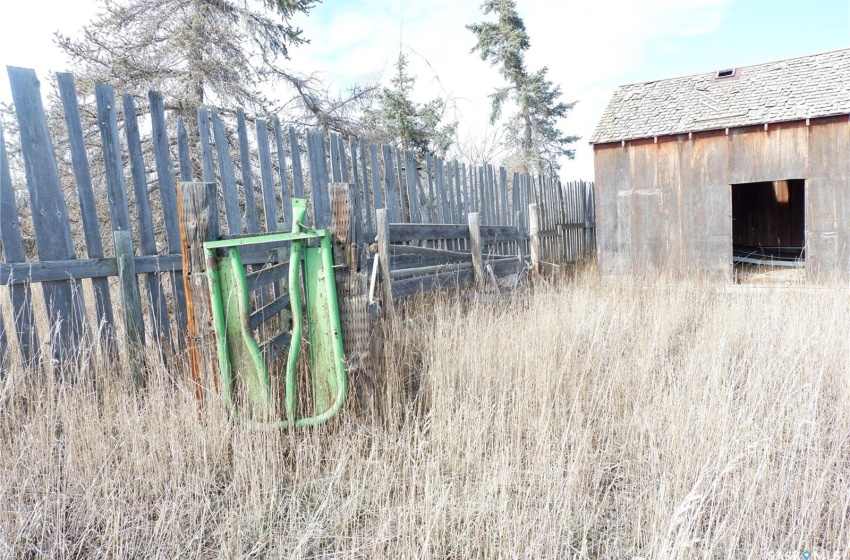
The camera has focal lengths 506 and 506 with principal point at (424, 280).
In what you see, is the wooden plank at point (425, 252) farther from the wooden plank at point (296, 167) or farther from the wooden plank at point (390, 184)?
the wooden plank at point (296, 167)

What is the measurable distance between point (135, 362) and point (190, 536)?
5.93 ft

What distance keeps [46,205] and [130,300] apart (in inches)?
32.3

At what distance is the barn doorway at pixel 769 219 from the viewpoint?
14227 mm

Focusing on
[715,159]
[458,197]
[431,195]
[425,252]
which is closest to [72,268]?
[425,252]

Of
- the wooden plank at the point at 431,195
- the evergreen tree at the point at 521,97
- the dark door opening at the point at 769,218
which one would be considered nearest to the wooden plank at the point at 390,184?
the wooden plank at the point at 431,195

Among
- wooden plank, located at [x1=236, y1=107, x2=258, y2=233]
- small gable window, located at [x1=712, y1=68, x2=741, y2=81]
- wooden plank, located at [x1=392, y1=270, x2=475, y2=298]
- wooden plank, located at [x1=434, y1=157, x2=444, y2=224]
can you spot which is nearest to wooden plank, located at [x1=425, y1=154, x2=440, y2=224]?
wooden plank, located at [x1=434, y1=157, x2=444, y2=224]

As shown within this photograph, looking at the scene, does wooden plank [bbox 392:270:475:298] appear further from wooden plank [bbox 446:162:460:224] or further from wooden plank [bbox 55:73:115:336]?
wooden plank [bbox 55:73:115:336]

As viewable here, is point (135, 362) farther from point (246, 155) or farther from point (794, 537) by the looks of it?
point (794, 537)

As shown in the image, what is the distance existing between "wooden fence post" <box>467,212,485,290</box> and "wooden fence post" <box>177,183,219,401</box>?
13.9 feet

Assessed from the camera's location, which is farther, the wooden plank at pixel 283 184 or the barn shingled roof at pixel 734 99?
the barn shingled roof at pixel 734 99

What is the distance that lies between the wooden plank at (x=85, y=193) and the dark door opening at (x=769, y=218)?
49.4ft

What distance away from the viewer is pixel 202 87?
352 inches

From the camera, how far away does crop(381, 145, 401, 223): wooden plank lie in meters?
6.32

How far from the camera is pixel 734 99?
996 centimetres
